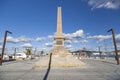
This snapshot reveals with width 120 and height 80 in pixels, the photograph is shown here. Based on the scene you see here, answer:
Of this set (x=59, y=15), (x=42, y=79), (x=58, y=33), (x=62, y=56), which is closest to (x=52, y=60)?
(x=62, y=56)

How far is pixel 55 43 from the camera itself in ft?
95.3

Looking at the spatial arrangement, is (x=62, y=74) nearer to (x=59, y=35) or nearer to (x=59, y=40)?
(x=59, y=40)

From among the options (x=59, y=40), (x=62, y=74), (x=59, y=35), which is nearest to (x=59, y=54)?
(x=59, y=40)

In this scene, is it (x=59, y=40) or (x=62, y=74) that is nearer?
(x=62, y=74)

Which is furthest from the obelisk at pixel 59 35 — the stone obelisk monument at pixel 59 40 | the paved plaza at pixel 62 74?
the paved plaza at pixel 62 74

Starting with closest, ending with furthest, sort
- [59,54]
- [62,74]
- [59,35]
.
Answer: [62,74]
[59,54]
[59,35]

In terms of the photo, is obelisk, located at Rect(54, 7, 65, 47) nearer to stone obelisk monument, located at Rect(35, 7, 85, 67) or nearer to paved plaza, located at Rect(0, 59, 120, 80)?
stone obelisk monument, located at Rect(35, 7, 85, 67)

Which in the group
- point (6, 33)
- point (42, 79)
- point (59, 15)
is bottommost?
point (42, 79)

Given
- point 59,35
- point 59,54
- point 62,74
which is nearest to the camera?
point 62,74

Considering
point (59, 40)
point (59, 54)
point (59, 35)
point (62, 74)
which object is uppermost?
point (59, 35)

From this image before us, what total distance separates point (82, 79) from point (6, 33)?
810 inches

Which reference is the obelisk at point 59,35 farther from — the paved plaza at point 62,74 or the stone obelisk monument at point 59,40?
the paved plaza at point 62,74

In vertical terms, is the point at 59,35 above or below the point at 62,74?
above

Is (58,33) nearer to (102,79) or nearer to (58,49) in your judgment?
(58,49)
